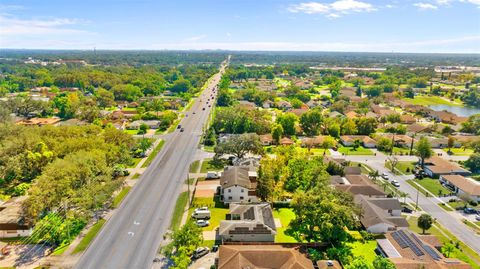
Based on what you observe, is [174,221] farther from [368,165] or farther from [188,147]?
[368,165]

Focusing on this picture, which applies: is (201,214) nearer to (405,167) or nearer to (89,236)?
(89,236)

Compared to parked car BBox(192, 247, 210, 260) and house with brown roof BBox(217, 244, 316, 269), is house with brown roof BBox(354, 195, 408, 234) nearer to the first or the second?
house with brown roof BBox(217, 244, 316, 269)

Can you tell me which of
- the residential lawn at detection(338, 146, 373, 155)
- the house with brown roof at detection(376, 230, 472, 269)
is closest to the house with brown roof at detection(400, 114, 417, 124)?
the residential lawn at detection(338, 146, 373, 155)

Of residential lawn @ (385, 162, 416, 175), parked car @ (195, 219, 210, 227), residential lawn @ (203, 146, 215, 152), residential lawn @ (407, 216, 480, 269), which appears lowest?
residential lawn @ (407, 216, 480, 269)

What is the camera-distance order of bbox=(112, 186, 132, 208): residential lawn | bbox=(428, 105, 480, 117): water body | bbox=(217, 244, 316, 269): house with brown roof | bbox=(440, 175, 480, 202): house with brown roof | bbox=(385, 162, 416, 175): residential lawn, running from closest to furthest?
bbox=(217, 244, 316, 269): house with brown roof
bbox=(112, 186, 132, 208): residential lawn
bbox=(440, 175, 480, 202): house with brown roof
bbox=(385, 162, 416, 175): residential lawn
bbox=(428, 105, 480, 117): water body

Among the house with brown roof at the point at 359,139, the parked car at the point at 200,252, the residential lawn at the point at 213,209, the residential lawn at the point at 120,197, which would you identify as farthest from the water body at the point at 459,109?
the parked car at the point at 200,252
